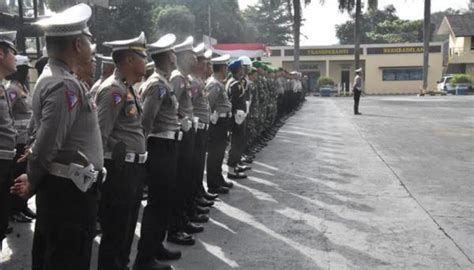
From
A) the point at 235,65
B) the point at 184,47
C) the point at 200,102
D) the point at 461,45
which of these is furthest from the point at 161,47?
the point at 461,45

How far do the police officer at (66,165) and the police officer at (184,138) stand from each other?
2048 millimetres

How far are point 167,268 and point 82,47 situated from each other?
213cm

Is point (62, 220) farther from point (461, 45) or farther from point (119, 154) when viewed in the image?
point (461, 45)

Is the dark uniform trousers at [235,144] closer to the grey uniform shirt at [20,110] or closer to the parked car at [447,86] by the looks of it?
the grey uniform shirt at [20,110]

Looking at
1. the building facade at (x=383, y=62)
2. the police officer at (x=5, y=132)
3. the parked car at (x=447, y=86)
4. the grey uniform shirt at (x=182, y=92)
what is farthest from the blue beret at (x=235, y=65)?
the building facade at (x=383, y=62)

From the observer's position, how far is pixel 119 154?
141 inches

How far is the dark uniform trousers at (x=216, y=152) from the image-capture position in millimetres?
7371

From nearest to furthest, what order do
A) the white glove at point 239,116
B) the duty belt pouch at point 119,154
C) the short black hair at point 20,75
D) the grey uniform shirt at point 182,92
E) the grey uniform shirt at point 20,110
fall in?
the duty belt pouch at point 119,154
the grey uniform shirt at point 182,92
the grey uniform shirt at point 20,110
the short black hair at point 20,75
the white glove at point 239,116

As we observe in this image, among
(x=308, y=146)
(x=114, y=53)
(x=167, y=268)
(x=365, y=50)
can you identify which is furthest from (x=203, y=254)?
(x=365, y=50)

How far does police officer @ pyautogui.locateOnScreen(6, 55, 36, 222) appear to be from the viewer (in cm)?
575

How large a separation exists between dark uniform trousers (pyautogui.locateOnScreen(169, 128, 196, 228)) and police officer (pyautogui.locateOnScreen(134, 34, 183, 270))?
630 mm

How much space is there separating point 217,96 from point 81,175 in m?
4.58

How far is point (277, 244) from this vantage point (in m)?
5.19

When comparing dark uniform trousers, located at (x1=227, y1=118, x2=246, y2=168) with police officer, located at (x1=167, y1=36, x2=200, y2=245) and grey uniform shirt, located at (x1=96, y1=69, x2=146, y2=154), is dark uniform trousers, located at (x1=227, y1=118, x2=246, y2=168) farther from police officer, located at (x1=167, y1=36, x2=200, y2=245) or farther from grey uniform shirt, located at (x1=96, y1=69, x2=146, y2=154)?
grey uniform shirt, located at (x1=96, y1=69, x2=146, y2=154)
